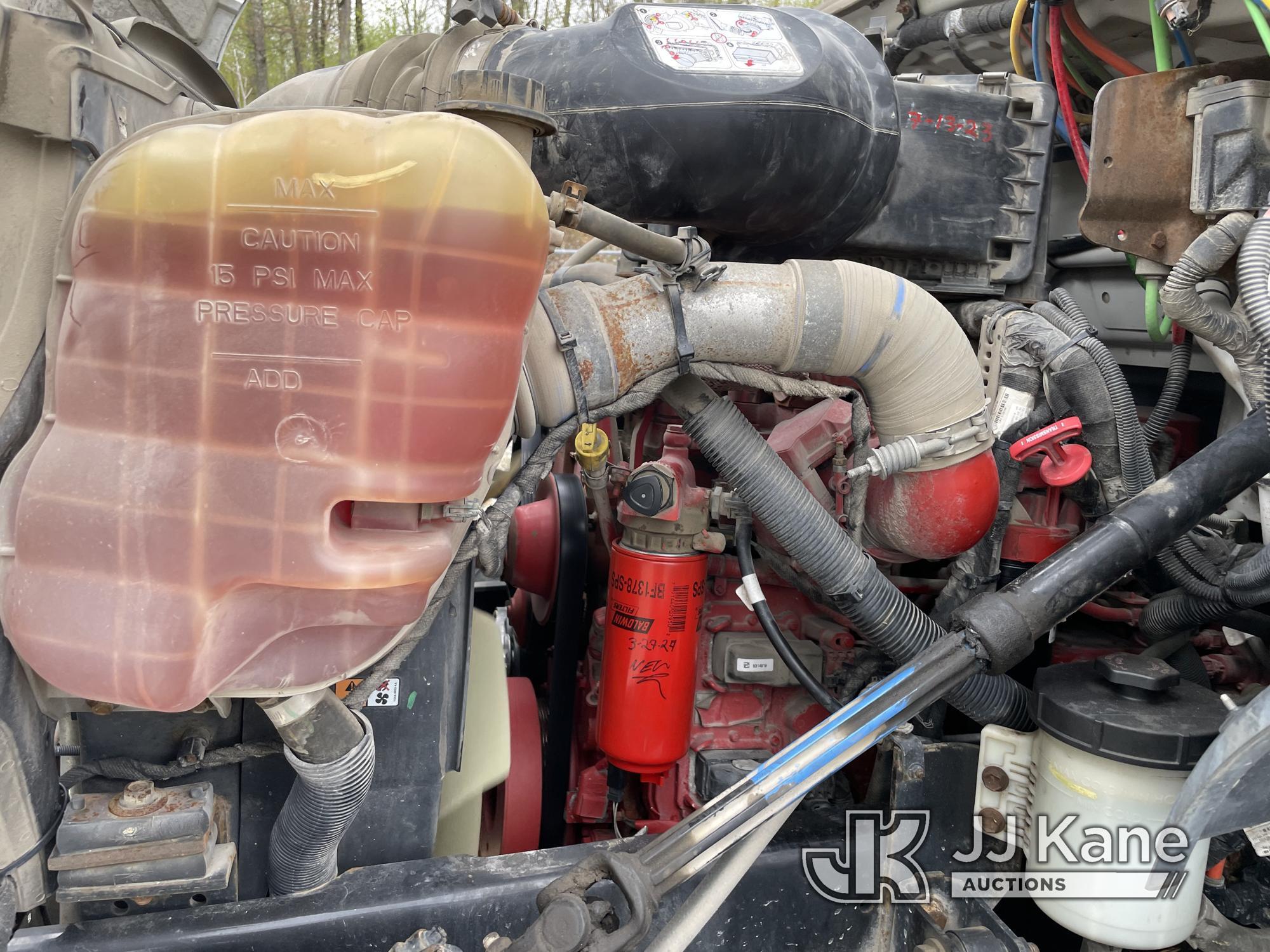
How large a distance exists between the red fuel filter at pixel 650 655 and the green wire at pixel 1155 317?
0.93m

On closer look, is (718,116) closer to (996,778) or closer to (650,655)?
(650,655)

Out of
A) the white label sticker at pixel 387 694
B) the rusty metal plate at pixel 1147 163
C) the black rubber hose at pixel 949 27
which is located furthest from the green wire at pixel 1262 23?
the white label sticker at pixel 387 694

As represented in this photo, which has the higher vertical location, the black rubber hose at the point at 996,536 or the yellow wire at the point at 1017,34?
the yellow wire at the point at 1017,34

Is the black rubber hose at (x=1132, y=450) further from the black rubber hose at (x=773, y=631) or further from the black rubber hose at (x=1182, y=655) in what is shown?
the black rubber hose at (x=773, y=631)

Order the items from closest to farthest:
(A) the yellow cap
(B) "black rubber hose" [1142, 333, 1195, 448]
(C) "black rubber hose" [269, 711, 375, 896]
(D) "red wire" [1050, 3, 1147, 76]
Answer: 1. (C) "black rubber hose" [269, 711, 375, 896]
2. (A) the yellow cap
3. (B) "black rubber hose" [1142, 333, 1195, 448]
4. (D) "red wire" [1050, 3, 1147, 76]

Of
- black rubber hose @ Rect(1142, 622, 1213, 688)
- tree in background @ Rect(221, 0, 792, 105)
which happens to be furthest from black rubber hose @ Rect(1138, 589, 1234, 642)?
tree in background @ Rect(221, 0, 792, 105)

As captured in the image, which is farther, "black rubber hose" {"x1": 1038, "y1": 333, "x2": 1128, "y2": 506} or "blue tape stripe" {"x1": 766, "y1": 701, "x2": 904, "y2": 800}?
"black rubber hose" {"x1": 1038, "y1": 333, "x2": 1128, "y2": 506}

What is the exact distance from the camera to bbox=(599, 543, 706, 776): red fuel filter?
169 cm

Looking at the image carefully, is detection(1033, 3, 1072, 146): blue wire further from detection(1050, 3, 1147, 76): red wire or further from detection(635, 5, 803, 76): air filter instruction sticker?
detection(635, 5, 803, 76): air filter instruction sticker

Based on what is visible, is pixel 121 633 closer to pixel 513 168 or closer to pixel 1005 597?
pixel 513 168

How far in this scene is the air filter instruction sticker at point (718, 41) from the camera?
5.17 ft

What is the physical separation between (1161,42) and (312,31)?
33.6 feet

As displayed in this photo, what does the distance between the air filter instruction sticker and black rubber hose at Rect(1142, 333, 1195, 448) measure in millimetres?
926

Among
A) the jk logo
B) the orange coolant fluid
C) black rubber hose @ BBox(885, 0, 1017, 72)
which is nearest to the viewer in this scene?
the orange coolant fluid
